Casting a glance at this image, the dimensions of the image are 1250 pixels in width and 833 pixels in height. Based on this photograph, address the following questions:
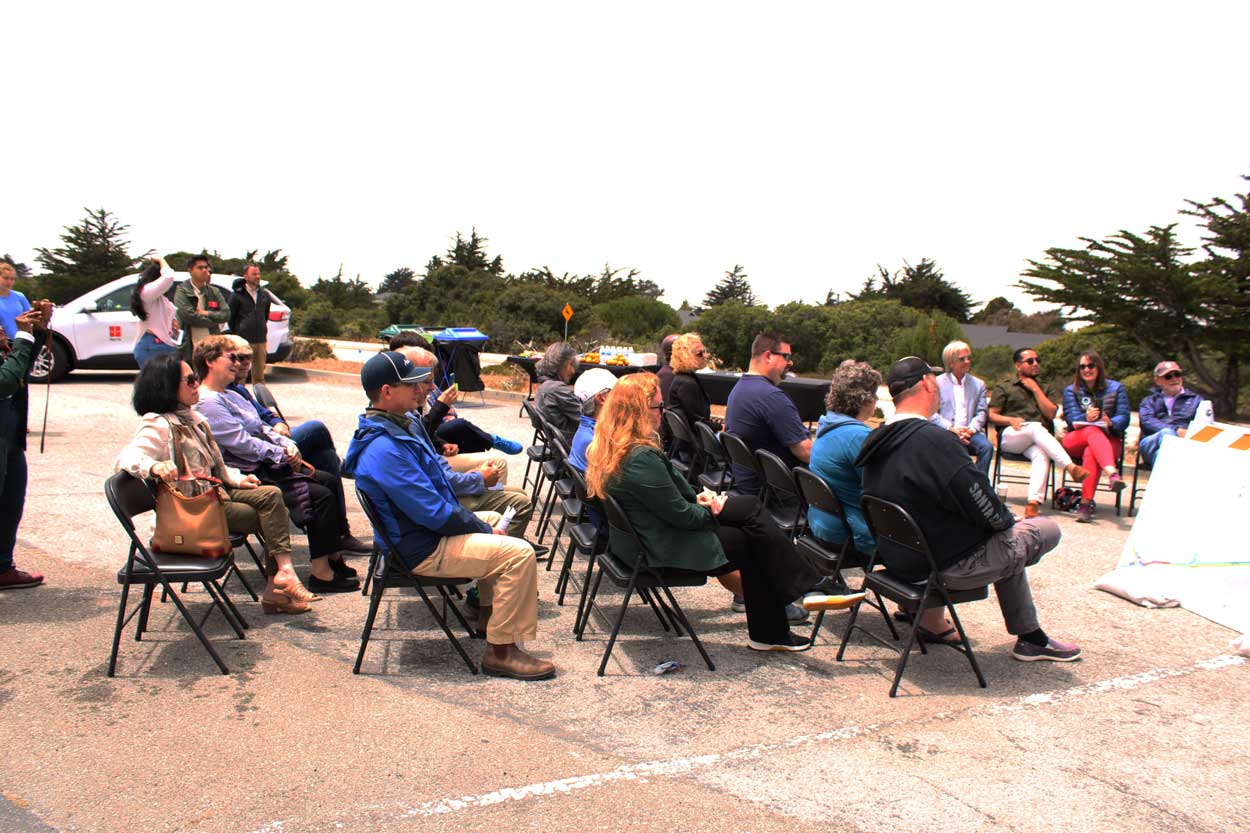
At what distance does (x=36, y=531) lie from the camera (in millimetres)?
6805

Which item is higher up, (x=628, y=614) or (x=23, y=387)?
(x=23, y=387)

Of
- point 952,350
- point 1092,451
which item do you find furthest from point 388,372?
point 1092,451

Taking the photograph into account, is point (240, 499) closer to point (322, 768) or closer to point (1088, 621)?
point (322, 768)

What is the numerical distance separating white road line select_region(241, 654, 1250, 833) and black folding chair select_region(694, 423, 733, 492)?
9.48 feet

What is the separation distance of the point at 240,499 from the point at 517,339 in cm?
2622

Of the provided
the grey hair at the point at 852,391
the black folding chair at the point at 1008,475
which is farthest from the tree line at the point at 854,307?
the grey hair at the point at 852,391

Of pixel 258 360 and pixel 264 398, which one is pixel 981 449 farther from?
pixel 258 360

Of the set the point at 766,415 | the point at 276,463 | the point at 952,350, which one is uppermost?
the point at 952,350

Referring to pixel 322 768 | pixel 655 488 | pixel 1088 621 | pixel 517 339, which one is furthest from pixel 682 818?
pixel 517 339

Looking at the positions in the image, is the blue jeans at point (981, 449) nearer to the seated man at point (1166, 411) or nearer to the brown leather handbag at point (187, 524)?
the seated man at point (1166, 411)

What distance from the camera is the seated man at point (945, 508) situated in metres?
4.51

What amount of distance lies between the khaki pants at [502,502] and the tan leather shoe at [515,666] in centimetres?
110

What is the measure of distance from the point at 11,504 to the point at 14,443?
343 mm

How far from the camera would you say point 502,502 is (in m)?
5.81
